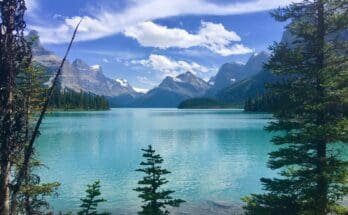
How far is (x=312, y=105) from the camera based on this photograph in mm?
21391

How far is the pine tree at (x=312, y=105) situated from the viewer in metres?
21.1

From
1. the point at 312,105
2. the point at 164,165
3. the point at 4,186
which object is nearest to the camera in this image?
the point at 4,186

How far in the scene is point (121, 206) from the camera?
3997 cm

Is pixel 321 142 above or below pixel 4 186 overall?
below

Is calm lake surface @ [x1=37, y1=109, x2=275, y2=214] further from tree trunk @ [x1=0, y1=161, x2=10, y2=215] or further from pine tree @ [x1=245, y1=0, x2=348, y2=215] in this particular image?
tree trunk @ [x1=0, y1=161, x2=10, y2=215]

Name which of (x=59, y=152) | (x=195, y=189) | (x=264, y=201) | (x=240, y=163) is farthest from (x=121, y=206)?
(x=59, y=152)

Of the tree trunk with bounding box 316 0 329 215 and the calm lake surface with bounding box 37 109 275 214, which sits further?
the calm lake surface with bounding box 37 109 275 214

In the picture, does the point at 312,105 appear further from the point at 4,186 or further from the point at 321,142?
the point at 4,186

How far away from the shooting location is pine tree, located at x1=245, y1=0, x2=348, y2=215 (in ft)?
69.2

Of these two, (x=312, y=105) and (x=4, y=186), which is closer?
(x=4, y=186)

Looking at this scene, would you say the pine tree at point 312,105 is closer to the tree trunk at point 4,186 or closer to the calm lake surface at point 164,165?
the tree trunk at point 4,186

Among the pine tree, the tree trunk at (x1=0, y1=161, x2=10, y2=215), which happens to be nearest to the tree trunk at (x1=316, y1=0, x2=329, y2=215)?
the pine tree

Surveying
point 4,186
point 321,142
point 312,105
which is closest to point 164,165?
point 321,142

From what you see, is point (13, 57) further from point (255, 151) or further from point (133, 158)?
point (255, 151)
